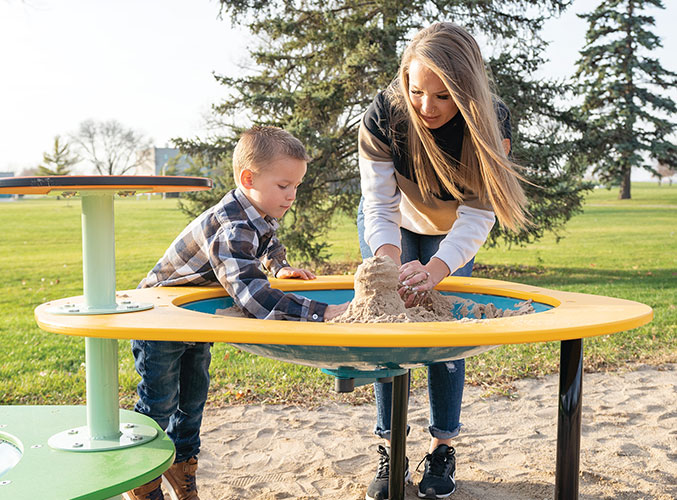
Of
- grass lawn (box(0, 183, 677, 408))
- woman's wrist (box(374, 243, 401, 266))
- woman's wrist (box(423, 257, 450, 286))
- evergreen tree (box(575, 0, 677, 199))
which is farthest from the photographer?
evergreen tree (box(575, 0, 677, 199))

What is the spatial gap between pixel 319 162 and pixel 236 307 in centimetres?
588

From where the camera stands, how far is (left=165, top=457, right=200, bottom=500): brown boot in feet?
7.82

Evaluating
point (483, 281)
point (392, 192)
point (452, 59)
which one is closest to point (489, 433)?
point (483, 281)

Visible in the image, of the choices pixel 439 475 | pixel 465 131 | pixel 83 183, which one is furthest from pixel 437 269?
pixel 83 183

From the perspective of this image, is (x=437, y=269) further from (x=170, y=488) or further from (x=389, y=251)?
(x=170, y=488)

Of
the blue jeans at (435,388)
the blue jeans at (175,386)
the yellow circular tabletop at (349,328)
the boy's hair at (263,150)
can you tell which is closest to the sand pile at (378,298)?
the yellow circular tabletop at (349,328)

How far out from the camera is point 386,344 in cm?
135

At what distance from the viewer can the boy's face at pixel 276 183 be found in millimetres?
2129

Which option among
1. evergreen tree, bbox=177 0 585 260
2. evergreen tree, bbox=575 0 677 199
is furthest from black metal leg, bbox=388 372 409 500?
evergreen tree, bbox=575 0 677 199

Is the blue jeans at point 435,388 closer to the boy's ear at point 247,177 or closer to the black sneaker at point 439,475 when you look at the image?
the black sneaker at point 439,475

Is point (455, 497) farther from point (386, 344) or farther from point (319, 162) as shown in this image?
point (319, 162)

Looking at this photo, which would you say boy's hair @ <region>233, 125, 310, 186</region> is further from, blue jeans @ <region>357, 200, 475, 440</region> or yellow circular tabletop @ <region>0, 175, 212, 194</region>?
blue jeans @ <region>357, 200, 475, 440</region>

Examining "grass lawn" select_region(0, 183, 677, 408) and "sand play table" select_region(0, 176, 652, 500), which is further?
"grass lawn" select_region(0, 183, 677, 408)

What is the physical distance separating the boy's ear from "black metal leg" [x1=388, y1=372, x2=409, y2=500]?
90 cm
